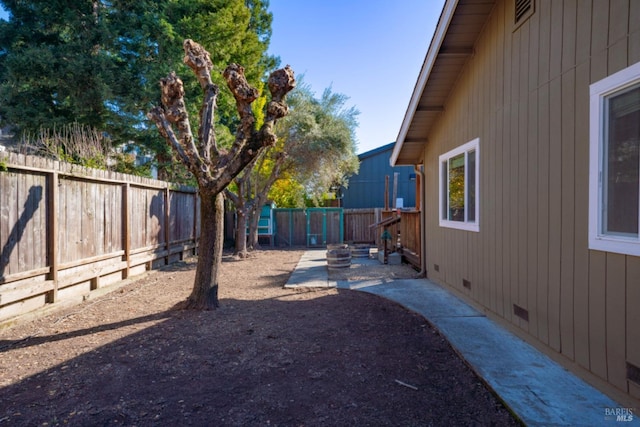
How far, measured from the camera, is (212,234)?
512 centimetres

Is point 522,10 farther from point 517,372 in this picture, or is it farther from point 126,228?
point 126,228

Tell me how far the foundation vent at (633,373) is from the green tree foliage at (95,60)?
1136cm

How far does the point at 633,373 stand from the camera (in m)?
2.42

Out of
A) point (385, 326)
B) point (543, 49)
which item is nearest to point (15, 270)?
point (385, 326)

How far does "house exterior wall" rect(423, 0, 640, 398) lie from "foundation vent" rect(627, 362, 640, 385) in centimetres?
5

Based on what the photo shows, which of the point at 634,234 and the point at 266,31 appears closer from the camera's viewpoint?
the point at 634,234

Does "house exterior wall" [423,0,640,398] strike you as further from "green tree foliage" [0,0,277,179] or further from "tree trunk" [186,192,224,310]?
"green tree foliage" [0,0,277,179]

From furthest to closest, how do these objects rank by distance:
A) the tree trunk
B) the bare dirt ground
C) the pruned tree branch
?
the pruned tree branch, the tree trunk, the bare dirt ground

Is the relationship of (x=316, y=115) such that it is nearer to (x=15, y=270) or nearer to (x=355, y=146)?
(x=355, y=146)

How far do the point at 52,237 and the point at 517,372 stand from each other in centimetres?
567

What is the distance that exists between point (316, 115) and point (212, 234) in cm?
964

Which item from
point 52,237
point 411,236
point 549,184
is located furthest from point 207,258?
point 411,236

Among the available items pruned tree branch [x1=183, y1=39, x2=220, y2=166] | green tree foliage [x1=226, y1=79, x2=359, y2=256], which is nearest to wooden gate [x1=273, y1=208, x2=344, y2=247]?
green tree foliage [x1=226, y1=79, x2=359, y2=256]

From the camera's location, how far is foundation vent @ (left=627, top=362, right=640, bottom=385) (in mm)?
2390
